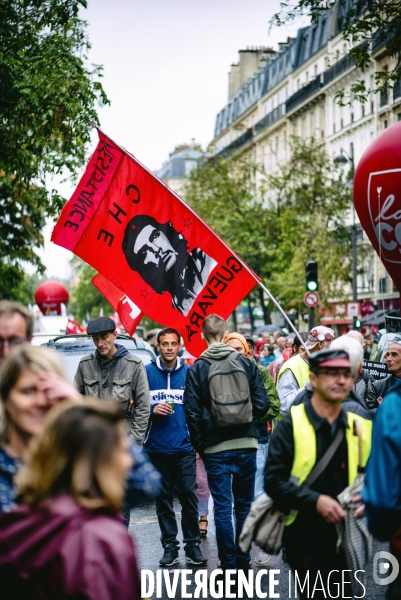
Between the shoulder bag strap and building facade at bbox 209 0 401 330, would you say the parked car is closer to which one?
the shoulder bag strap

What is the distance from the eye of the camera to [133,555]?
2.74 meters

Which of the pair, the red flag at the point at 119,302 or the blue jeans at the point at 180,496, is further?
the red flag at the point at 119,302

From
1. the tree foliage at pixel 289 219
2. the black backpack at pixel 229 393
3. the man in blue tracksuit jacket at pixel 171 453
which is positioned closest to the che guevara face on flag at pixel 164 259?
the man in blue tracksuit jacket at pixel 171 453

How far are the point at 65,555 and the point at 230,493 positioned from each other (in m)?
4.62

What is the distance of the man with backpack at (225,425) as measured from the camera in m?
7.09

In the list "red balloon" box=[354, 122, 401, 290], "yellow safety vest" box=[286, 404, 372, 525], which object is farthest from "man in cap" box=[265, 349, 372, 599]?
"red balloon" box=[354, 122, 401, 290]

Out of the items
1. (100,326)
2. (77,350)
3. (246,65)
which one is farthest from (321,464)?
(246,65)

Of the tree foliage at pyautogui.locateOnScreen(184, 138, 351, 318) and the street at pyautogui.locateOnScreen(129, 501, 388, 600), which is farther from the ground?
the tree foliage at pyautogui.locateOnScreen(184, 138, 351, 318)

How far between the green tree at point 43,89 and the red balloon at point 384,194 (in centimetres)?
405

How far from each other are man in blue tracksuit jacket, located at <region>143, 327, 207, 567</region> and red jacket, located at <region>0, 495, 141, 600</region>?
5366 millimetres

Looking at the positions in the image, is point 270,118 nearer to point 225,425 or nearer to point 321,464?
point 225,425

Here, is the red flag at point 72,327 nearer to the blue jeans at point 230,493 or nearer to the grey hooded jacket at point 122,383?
the grey hooded jacket at point 122,383

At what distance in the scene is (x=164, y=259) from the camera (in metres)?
9.05

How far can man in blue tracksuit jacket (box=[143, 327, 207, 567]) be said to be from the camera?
8062 millimetres
